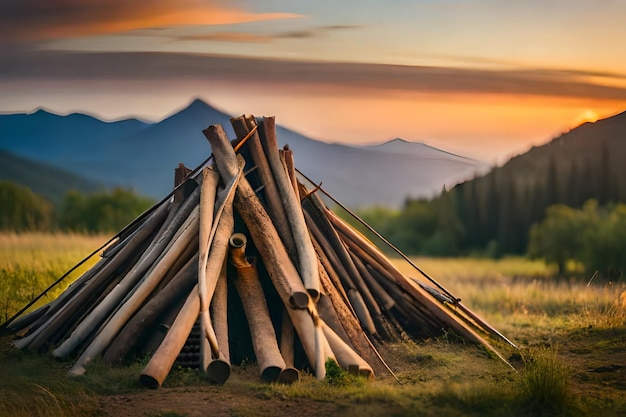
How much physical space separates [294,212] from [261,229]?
49 centimetres

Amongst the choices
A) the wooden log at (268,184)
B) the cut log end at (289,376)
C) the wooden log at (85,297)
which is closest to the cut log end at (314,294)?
the wooden log at (268,184)

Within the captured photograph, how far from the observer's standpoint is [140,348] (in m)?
9.28

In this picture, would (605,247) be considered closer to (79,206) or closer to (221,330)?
(221,330)

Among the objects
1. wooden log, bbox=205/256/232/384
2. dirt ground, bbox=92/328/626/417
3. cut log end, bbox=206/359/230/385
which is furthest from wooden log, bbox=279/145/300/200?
cut log end, bbox=206/359/230/385

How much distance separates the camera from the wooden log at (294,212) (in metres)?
8.99

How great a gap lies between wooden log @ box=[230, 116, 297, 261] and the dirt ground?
63.0 inches

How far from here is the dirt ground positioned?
24.8 ft

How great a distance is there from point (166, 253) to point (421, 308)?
3107 millimetres

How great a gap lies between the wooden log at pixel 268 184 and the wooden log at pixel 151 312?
0.97 m

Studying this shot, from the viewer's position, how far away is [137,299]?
367 inches

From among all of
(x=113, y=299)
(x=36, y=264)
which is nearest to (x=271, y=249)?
(x=113, y=299)

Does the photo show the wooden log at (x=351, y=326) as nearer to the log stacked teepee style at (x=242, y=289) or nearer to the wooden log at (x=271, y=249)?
the log stacked teepee style at (x=242, y=289)

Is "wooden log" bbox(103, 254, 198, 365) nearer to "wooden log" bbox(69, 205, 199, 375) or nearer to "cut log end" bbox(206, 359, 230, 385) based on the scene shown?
"wooden log" bbox(69, 205, 199, 375)

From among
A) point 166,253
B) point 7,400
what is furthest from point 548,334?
point 7,400
